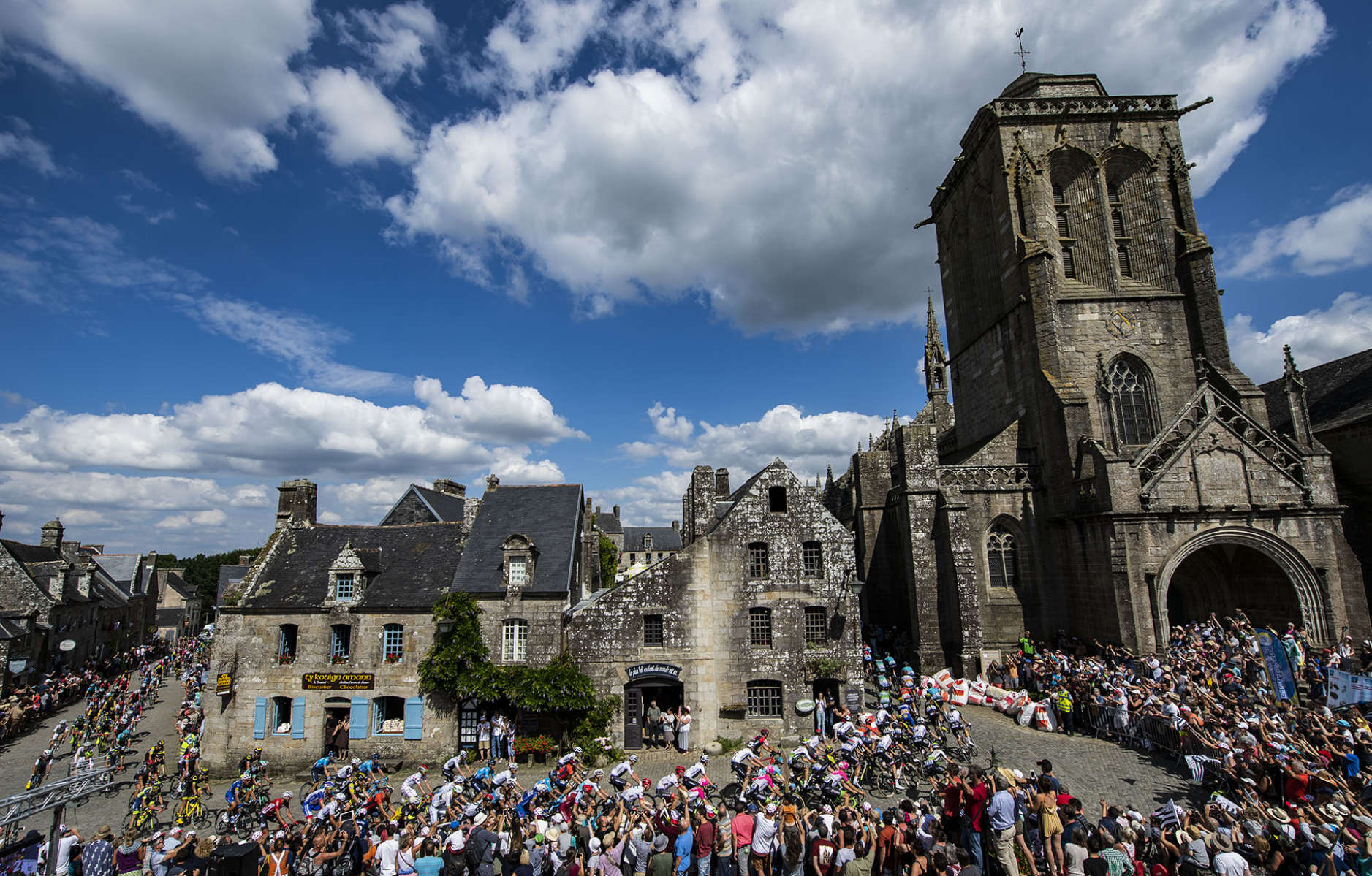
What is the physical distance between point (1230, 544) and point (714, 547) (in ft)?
55.0

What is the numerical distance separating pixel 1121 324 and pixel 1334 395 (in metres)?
8.52

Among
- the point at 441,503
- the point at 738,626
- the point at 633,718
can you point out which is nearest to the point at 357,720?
the point at 633,718

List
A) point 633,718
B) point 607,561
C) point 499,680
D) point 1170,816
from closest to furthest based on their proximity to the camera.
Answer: point 1170,816 → point 499,680 → point 633,718 → point 607,561

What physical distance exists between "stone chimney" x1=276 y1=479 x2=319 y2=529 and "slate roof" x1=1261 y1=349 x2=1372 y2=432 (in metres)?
37.0

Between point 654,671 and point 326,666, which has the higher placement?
point 326,666

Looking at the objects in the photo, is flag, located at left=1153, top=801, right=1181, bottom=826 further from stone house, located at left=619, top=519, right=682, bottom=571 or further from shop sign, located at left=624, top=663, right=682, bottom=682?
stone house, located at left=619, top=519, right=682, bottom=571

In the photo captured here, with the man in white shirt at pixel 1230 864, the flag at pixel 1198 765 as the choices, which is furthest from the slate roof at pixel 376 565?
the flag at pixel 1198 765

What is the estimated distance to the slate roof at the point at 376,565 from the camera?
20.5m

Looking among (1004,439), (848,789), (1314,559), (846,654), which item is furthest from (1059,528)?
(848,789)

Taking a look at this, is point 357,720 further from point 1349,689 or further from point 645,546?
point 645,546

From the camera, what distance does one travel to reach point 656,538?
91562 mm

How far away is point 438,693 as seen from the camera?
63.4 feet

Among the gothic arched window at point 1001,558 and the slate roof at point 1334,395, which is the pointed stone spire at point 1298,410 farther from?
the gothic arched window at point 1001,558

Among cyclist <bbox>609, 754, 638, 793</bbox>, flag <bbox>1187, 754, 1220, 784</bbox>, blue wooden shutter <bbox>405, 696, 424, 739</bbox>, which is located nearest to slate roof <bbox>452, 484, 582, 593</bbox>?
blue wooden shutter <bbox>405, 696, 424, 739</bbox>
